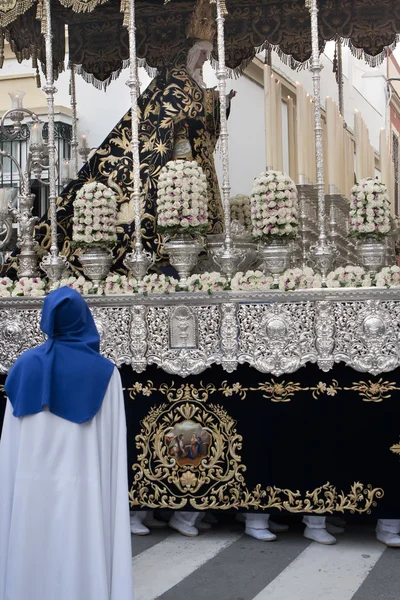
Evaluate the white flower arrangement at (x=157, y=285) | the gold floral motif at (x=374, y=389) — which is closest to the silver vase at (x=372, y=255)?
the gold floral motif at (x=374, y=389)

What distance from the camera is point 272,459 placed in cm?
634

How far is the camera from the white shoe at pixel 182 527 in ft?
21.1

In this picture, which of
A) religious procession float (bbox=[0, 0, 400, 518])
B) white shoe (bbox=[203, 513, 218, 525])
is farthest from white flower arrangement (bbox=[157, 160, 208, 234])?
white shoe (bbox=[203, 513, 218, 525])

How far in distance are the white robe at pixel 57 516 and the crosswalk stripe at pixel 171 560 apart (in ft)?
3.79

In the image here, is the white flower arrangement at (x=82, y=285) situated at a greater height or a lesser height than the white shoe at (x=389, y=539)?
greater

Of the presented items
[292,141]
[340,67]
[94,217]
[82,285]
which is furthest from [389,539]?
[340,67]

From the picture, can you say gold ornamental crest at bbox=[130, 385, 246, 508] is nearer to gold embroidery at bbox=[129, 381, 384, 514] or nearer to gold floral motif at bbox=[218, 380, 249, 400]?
gold embroidery at bbox=[129, 381, 384, 514]

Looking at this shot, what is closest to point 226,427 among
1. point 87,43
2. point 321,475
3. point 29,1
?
point 321,475

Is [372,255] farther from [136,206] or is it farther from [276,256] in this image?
[136,206]

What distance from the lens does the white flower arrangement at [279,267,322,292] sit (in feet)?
20.5

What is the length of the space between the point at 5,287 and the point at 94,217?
2.77ft

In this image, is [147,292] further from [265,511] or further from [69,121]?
[69,121]

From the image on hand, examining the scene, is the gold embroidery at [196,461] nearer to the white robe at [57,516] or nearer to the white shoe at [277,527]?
the white shoe at [277,527]

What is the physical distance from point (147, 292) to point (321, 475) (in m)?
1.67
